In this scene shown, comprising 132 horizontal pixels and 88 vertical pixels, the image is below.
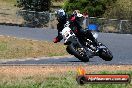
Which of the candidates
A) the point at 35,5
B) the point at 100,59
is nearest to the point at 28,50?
the point at 100,59

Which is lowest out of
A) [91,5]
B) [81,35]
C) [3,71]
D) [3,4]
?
[3,4]

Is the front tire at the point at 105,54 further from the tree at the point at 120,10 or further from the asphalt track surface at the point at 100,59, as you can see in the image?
the tree at the point at 120,10

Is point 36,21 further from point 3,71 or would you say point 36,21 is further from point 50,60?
point 3,71

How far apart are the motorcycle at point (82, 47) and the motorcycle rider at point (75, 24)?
7cm

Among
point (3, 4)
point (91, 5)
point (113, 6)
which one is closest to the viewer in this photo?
point (113, 6)

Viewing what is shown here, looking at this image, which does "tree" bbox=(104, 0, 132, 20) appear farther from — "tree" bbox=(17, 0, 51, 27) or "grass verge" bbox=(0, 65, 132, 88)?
"grass verge" bbox=(0, 65, 132, 88)

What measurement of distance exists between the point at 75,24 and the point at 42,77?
11287mm

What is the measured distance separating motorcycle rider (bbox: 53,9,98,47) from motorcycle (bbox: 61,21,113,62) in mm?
70

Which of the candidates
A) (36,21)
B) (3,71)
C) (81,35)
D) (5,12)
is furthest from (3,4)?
(81,35)

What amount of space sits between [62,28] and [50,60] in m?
23.4

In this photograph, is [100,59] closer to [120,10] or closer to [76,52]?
[76,52]

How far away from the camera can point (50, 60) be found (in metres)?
32.0

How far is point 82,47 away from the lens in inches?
354

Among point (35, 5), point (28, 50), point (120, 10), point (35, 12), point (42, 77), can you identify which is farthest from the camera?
point (35, 5)
